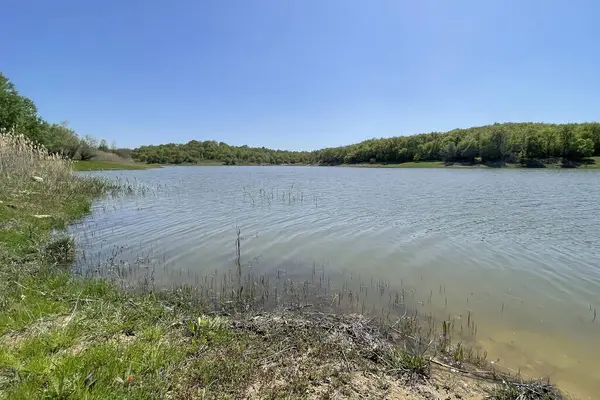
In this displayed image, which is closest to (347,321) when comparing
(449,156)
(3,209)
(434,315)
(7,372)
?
(434,315)

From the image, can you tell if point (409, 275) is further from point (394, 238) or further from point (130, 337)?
point (130, 337)

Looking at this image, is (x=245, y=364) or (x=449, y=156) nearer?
(x=245, y=364)

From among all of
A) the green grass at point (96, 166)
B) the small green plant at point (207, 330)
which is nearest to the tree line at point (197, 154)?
the green grass at point (96, 166)

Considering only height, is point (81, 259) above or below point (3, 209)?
Result: below

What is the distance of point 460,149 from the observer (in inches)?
4247

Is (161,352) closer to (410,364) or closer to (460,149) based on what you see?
(410,364)

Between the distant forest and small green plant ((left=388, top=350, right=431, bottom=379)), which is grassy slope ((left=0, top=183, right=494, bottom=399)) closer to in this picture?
small green plant ((left=388, top=350, right=431, bottom=379))

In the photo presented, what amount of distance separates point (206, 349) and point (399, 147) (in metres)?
147

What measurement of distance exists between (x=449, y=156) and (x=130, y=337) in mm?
120015

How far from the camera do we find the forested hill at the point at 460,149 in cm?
8762

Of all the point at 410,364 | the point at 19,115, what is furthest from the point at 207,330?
the point at 19,115

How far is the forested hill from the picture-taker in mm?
87625

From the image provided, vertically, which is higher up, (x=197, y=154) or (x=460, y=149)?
(x=197, y=154)

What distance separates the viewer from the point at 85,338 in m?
4.34
